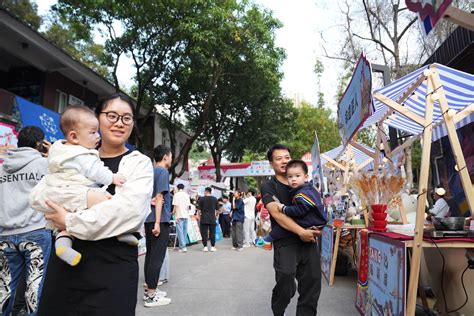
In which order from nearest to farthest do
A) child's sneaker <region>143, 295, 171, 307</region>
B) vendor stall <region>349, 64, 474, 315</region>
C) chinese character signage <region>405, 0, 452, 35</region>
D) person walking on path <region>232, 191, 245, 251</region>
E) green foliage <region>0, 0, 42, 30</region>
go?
chinese character signage <region>405, 0, 452, 35</region>
vendor stall <region>349, 64, 474, 315</region>
child's sneaker <region>143, 295, 171, 307</region>
person walking on path <region>232, 191, 245, 251</region>
green foliage <region>0, 0, 42, 30</region>

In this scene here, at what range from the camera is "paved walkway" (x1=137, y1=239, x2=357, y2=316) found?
440 centimetres

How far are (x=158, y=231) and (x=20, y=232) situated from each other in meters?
1.77

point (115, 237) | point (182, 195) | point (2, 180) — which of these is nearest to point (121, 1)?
point (182, 195)

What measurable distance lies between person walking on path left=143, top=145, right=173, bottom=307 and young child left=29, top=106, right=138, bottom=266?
284 cm

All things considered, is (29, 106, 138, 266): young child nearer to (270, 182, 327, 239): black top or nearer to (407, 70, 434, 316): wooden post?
(270, 182, 327, 239): black top

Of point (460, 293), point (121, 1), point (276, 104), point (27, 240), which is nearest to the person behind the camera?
point (27, 240)

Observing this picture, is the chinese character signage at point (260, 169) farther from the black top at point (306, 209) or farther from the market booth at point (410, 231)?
the black top at point (306, 209)

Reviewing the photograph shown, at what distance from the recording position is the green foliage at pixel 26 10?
16.3 m

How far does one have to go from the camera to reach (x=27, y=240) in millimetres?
3168

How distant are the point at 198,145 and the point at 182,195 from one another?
1354cm

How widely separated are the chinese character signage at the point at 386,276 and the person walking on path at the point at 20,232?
2.95 meters

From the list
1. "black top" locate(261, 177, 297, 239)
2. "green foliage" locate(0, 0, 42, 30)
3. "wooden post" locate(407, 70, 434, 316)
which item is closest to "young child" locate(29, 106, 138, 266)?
"black top" locate(261, 177, 297, 239)

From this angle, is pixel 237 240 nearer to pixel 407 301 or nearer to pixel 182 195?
pixel 182 195

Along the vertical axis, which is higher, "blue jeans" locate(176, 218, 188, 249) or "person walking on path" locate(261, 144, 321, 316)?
"person walking on path" locate(261, 144, 321, 316)
